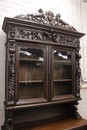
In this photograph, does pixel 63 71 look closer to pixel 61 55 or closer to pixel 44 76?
pixel 61 55

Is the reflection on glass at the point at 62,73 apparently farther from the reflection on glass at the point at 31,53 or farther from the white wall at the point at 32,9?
the white wall at the point at 32,9

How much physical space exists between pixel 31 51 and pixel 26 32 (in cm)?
26

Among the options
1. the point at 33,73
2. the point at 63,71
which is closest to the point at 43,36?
the point at 33,73

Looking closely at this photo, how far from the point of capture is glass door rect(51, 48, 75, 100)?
216 cm

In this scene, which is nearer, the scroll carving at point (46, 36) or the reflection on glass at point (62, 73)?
the scroll carving at point (46, 36)

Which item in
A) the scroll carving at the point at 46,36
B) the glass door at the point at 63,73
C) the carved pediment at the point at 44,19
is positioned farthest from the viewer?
the glass door at the point at 63,73

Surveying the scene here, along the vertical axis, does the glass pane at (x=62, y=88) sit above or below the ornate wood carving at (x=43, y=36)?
below

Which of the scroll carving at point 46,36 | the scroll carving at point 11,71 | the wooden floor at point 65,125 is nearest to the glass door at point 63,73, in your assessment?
the scroll carving at point 46,36

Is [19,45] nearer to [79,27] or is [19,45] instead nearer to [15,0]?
[15,0]

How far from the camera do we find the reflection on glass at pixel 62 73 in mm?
2174

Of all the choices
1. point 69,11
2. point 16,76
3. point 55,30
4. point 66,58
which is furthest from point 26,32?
point 69,11

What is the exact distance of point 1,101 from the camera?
2049 mm

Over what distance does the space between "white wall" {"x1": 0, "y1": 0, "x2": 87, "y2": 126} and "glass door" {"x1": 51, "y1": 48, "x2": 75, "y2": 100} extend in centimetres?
75

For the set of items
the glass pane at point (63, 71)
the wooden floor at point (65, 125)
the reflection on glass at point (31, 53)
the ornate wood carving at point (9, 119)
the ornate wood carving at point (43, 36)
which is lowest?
the wooden floor at point (65, 125)
